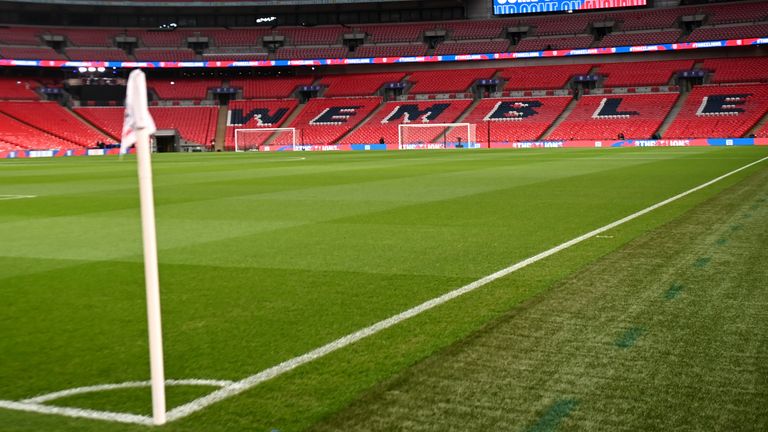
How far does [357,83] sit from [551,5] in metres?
20.5

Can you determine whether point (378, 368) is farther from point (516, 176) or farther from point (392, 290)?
point (516, 176)

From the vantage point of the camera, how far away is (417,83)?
7538 cm

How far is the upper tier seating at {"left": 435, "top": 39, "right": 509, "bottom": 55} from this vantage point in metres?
72.7

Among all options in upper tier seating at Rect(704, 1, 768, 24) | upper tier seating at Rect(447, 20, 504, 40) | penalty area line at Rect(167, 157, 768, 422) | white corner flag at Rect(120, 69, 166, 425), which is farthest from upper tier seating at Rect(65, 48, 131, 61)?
white corner flag at Rect(120, 69, 166, 425)

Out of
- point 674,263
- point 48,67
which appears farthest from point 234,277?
point 48,67

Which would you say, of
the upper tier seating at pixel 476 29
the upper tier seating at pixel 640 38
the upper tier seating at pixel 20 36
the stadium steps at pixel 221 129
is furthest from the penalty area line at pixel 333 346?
the upper tier seating at pixel 20 36

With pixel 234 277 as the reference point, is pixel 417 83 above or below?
above

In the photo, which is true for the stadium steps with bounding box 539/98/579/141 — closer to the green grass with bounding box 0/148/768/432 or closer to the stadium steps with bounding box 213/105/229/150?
the stadium steps with bounding box 213/105/229/150

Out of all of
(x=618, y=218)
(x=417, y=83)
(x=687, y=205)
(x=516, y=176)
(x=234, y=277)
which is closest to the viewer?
(x=234, y=277)

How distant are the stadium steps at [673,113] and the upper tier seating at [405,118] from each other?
51.0 feet

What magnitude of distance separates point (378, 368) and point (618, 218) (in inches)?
320


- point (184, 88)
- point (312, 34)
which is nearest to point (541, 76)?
point (312, 34)

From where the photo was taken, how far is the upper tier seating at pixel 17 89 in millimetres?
69000

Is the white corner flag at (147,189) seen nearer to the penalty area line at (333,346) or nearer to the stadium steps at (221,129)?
the penalty area line at (333,346)
